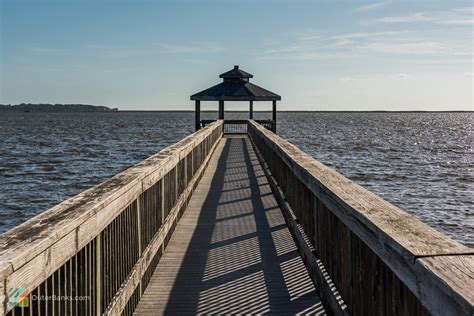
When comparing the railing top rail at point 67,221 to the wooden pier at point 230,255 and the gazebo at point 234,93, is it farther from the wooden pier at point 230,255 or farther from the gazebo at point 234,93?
the gazebo at point 234,93

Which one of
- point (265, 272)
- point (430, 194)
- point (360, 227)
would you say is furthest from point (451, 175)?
point (360, 227)

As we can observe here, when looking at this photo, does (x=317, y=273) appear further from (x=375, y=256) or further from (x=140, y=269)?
(x=375, y=256)

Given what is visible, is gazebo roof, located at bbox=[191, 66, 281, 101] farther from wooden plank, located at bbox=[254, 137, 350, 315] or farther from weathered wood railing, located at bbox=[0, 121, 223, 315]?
weathered wood railing, located at bbox=[0, 121, 223, 315]

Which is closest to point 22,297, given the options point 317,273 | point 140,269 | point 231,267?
point 140,269

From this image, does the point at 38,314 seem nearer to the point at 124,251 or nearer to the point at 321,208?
the point at 124,251

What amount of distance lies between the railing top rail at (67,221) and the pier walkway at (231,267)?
989 mm

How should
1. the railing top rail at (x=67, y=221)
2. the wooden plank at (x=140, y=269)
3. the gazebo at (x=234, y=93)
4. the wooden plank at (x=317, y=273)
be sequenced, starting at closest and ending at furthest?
the railing top rail at (x=67, y=221) < the wooden plank at (x=140, y=269) < the wooden plank at (x=317, y=273) < the gazebo at (x=234, y=93)

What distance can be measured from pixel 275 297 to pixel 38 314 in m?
2.64

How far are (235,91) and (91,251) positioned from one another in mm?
33161

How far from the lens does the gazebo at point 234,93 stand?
35656 mm

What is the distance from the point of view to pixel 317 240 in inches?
206

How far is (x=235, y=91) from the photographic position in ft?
119

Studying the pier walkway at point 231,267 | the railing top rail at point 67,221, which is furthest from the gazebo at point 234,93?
the railing top rail at point 67,221

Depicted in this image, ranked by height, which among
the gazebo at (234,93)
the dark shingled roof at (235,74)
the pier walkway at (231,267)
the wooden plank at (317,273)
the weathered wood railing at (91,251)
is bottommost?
the pier walkway at (231,267)
